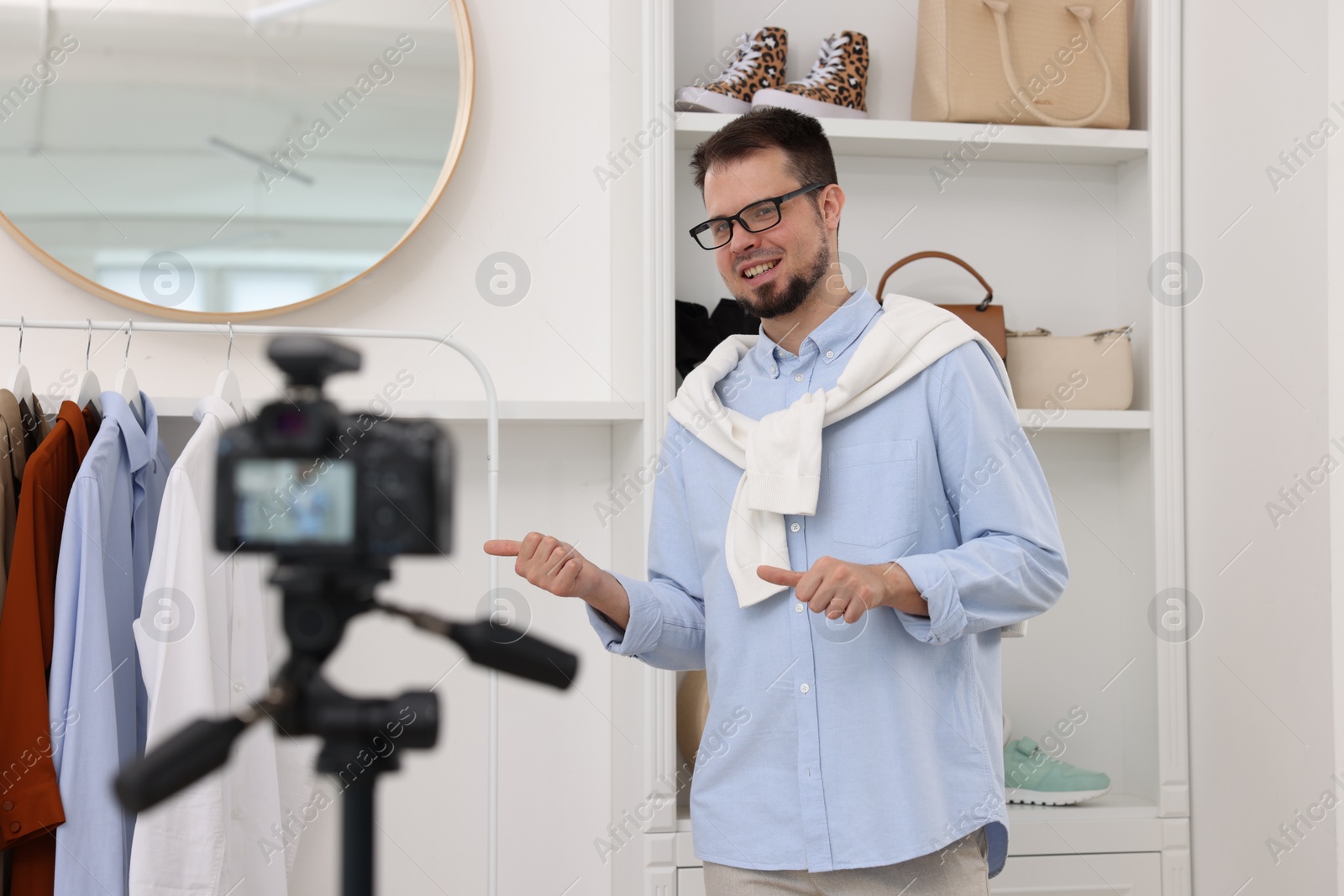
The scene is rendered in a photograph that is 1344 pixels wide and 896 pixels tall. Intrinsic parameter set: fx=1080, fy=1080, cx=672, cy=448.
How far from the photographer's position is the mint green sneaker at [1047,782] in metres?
1.81

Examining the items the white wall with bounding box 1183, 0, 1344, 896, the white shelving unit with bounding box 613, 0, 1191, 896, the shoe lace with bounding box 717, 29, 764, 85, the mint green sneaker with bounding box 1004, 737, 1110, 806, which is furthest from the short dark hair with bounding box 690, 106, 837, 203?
the mint green sneaker with bounding box 1004, 737, 1110, 806

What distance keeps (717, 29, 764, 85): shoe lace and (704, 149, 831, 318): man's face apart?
2.20ft

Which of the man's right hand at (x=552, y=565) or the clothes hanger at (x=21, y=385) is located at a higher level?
the clothes hanger at (x=21, y=385)

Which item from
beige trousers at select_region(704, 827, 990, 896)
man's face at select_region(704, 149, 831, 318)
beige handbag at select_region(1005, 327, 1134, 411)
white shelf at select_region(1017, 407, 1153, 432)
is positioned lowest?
beige trousers at select_region(704, 827, 990, 896)

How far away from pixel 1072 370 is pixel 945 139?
465 millimetres

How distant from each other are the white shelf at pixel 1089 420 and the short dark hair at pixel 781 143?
0.73 m

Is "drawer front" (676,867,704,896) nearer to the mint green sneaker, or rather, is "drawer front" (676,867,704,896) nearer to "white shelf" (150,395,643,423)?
the mint green sneaker

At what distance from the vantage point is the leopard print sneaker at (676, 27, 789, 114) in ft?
6.02

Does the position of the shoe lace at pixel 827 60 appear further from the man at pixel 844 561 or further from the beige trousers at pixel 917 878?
the beige trousers at pixel 917 878

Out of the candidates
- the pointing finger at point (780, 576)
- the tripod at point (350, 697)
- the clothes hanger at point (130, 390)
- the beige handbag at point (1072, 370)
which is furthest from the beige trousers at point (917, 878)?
the clothes hanger at point (130, 390)

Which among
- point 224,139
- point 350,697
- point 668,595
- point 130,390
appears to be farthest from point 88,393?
point 350,697

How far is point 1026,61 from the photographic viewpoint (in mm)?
1916

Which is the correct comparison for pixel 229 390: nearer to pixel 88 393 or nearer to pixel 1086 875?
pixel 88 393

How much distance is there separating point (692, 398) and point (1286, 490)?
879 millimetres
